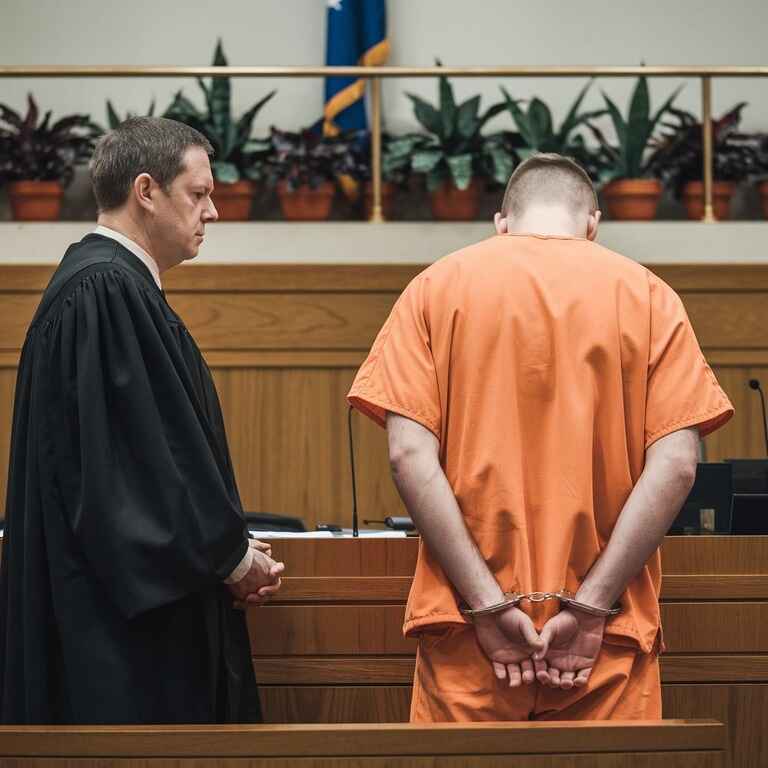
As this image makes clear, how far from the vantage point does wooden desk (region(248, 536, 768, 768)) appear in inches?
117

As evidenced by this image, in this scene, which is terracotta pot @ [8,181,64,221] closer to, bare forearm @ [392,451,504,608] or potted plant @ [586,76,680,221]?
potted plant @ [586,76,680,221]

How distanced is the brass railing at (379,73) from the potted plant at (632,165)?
21 centimetres

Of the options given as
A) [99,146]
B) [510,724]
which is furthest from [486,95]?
[510,724]

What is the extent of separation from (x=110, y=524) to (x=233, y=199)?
186 inches

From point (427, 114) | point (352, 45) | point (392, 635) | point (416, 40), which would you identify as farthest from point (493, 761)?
point (416, 40)

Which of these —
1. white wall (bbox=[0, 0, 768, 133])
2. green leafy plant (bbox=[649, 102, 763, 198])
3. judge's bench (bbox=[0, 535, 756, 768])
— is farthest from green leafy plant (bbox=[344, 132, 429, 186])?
judge's bench (bbox=[0, 535, 756, 768])

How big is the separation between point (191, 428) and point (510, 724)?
0.88m

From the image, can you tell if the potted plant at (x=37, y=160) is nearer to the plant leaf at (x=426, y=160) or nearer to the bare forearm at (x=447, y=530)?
the plant leaf at (x=426, y=160)

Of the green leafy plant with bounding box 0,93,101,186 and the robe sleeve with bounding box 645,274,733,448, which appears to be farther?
the green leafy plant with bounding box 0,93,101,186

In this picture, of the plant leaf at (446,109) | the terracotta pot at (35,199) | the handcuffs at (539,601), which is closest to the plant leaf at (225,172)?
the terracotta pot at (35,199)

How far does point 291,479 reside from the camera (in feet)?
20.7

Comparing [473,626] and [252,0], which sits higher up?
[252,0]

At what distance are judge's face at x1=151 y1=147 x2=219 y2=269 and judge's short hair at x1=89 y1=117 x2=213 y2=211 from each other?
18 millimetres

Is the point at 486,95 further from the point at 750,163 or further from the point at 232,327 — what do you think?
the point at 232,327
